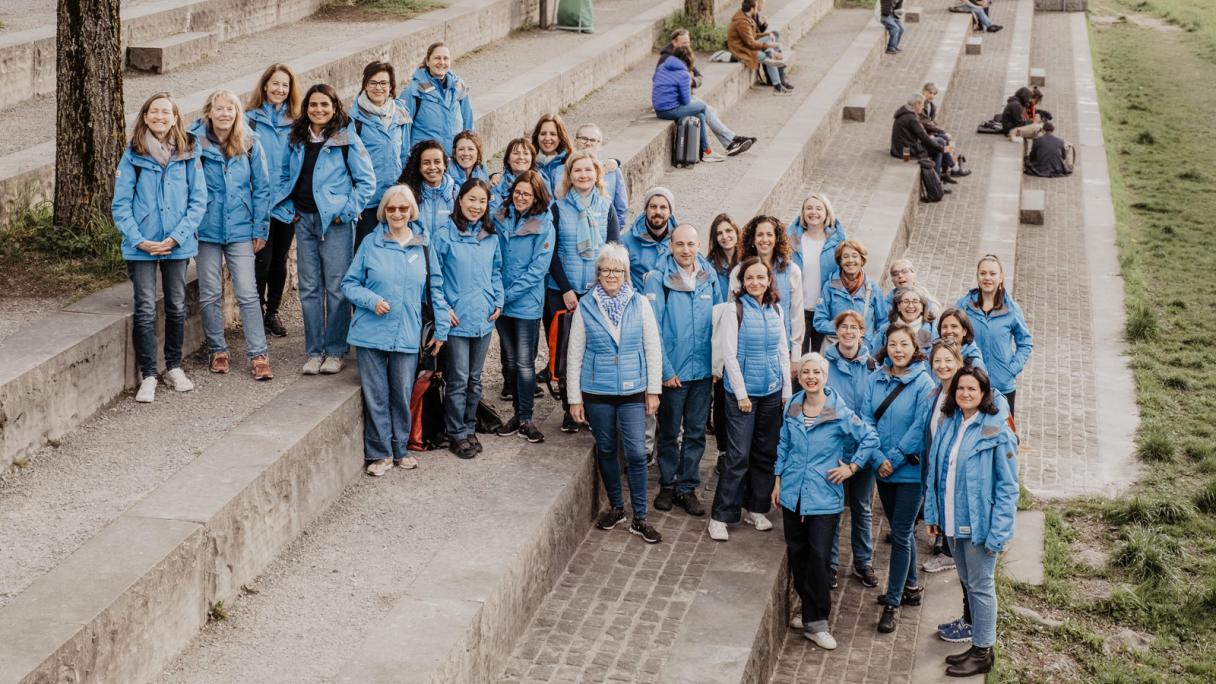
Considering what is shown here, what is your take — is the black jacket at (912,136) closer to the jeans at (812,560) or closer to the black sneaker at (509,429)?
the black sneaker at (509,429)

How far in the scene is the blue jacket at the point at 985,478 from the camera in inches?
321

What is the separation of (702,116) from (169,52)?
630cm

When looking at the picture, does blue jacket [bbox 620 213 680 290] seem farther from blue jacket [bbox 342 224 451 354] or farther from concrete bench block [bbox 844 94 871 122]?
concrete bench block [bbox 844 94 871 122]

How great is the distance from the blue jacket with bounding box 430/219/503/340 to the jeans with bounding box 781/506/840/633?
227cm

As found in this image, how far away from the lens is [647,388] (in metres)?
8.95

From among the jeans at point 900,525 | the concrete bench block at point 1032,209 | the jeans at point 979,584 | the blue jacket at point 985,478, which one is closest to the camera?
the blue jacket at point 985,478

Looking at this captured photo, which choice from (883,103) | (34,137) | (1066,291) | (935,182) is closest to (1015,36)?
(883,103)

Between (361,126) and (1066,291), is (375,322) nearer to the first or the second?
(361,126)

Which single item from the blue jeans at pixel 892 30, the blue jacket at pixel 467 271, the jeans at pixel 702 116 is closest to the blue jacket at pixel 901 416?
the blue jacket at pixel 467 271

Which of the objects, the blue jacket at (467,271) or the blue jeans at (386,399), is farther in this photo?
the blue jacket at (467,271)

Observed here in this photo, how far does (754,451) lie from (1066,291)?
9710mm

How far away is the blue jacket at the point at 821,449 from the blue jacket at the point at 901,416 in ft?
0.55

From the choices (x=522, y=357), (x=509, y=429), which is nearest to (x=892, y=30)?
(x=522, y=357)

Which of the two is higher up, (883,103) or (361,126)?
(361,126)
